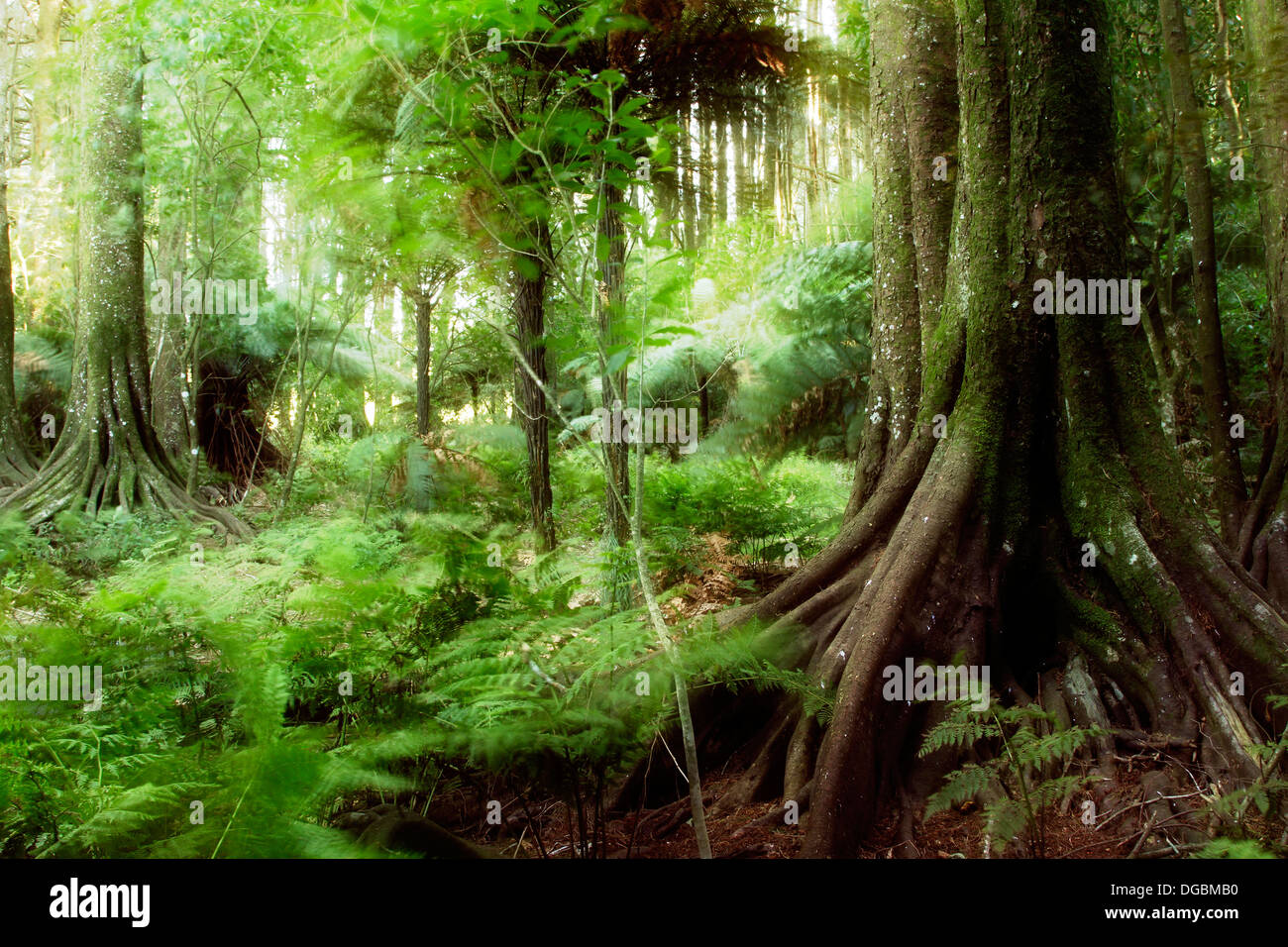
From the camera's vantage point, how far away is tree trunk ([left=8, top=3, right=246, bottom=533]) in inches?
303

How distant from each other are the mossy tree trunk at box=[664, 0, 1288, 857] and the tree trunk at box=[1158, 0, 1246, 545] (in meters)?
2.88

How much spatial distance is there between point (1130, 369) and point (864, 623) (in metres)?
1.55

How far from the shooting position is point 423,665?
260cm

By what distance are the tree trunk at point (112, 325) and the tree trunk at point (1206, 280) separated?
849 cm

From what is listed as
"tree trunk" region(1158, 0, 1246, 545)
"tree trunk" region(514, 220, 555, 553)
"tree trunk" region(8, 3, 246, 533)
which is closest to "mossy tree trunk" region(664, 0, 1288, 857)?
"tree trunk" region(514, 220, 555, 553)

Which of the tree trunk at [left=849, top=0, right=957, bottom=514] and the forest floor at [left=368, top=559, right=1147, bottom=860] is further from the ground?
the tree trunk at [left=849, top=0, right=957, bottom=514]

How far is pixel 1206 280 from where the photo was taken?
213 inches

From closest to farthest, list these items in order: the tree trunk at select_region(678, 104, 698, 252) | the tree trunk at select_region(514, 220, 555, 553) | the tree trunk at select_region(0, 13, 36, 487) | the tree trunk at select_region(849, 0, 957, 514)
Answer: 1. the tree trunk at select_region(849, 0, 957, 514)
2. the tree trunk at select_region(678, 104, 698, 252)
3. the tree trunk at select_region(514, 220, 555, 553)
4. the tree trunk at select_region(0, 13, 36, 487)

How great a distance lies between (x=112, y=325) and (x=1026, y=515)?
9.11m

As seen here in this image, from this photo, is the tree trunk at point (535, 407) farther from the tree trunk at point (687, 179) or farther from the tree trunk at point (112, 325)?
the tree trunk at point (112, 325)

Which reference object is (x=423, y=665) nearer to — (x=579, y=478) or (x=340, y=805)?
(x=340, y=805)

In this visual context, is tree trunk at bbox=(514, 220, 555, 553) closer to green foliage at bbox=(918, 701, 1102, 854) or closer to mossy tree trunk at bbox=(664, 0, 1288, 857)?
mossy tree trunk at bbox=(664, 0, 1288, 857)

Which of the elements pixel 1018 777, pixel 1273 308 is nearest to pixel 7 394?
pixel 1018 777
